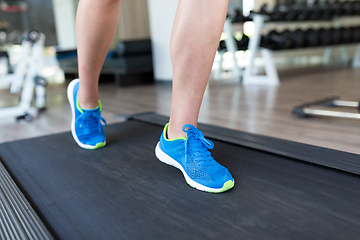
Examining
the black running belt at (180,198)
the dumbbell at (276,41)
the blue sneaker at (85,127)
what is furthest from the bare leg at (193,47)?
the dumbbell at (276,41)

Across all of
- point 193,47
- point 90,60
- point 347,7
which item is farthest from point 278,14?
point 193,47

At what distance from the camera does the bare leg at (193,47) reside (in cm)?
66

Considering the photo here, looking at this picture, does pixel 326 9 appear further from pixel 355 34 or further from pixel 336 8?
pixel 355 34

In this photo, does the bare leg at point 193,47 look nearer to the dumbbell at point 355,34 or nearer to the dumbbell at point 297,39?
the dumbbell at point 297,39

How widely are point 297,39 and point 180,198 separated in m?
2.95

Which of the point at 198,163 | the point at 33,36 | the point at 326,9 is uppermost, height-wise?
the point at 326,9

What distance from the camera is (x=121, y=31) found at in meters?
4.31

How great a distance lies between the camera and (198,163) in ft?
2.24

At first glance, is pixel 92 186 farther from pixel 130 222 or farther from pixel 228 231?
pixel 228 231

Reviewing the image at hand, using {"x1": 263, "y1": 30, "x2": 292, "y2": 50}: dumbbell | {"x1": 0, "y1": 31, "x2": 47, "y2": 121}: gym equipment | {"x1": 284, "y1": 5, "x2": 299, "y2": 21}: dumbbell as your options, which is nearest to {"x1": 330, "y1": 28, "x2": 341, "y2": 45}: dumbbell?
{"x1": 284, "y1": 5, "x2": 299, "y2": 21}: dumbbell

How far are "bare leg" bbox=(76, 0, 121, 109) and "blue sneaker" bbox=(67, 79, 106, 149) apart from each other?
2 cm

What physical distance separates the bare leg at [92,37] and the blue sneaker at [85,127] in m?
0.02

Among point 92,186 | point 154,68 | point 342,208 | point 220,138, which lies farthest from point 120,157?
point 154,68

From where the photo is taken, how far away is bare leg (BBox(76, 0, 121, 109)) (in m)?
0.89
